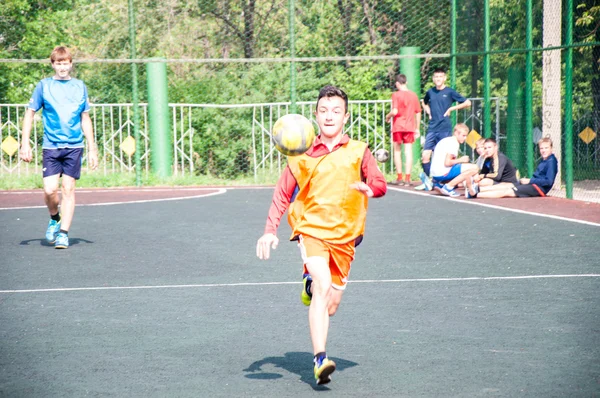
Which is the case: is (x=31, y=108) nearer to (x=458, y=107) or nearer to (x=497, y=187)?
(x=497, y=187)

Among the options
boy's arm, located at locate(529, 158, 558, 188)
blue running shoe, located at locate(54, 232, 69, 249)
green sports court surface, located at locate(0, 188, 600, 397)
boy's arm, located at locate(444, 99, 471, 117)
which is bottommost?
green sports court surface, located at locate(0, 188, 600, 397)

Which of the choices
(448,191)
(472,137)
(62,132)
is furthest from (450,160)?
(62,132)

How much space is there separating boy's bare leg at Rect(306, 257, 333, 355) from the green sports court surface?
0.83 feet

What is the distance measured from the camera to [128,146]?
19828 mm

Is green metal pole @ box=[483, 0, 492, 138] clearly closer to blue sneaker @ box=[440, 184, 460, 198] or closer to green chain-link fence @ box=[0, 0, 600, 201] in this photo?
green chain-link fence @ box=[0, 0, 600, 201]

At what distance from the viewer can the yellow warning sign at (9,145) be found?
19558 millimetres

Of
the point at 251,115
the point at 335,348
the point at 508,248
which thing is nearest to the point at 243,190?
the point at 251,115

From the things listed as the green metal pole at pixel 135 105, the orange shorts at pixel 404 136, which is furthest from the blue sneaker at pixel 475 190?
the green metal pole at pixel 135 105

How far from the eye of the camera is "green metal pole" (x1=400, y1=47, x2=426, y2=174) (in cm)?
1925

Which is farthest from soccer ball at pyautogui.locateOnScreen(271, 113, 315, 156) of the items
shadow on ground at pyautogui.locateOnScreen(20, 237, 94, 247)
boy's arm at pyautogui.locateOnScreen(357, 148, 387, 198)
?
shadow on ground at pyautogui.locateOnScreen(20, 237, 94, 247)

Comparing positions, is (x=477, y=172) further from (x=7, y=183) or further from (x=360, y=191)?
(x=360, y=191)

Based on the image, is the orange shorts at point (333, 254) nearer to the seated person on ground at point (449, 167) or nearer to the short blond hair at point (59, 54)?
the short blond hair at point (59, 54)

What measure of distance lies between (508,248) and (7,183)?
38.5 ft

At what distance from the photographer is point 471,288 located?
24.9 feet
